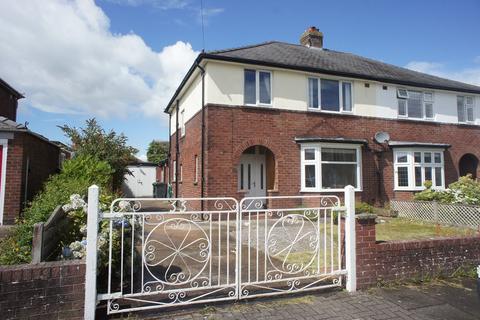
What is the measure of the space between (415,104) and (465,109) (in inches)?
145

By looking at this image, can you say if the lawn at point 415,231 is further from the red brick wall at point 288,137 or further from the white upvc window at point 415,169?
the white upvc window at point 415,169

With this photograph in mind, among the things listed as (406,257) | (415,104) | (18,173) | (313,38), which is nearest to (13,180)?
(18,173)

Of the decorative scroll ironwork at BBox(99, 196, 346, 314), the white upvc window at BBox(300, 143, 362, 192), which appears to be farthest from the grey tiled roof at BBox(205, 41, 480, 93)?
the decorative scroll ironwork at BBox(99, 196, 346, 314)

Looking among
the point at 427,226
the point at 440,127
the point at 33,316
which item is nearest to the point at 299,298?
the point at 33,316

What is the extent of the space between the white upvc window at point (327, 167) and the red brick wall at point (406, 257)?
7.64 meters

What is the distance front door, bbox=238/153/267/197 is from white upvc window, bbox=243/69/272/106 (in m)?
2.43

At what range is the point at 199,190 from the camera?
12672mm

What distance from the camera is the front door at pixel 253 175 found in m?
14.0

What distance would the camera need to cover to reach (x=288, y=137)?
1333 cm

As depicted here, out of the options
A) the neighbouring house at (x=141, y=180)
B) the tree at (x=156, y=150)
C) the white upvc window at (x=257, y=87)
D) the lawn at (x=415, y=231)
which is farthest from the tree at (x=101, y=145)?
the tree at (x=156, y=150)

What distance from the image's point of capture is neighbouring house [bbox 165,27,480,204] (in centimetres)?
1248

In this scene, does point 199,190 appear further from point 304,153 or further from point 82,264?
point 82,264

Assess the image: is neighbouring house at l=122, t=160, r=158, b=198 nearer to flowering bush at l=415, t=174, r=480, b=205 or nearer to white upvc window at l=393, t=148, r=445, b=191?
white upvc window at l=393, t=148, r=445, b=191

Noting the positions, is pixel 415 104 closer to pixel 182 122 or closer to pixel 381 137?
pixel 381 137
